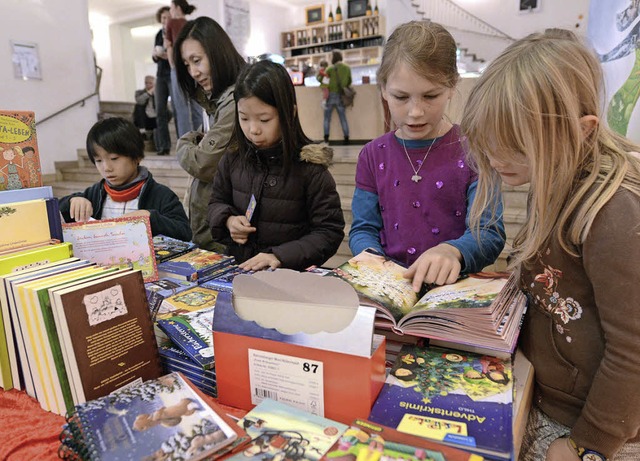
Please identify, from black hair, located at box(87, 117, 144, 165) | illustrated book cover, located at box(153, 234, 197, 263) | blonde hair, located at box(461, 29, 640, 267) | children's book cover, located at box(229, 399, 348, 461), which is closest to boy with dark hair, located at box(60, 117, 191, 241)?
black hair, located at box(87, 117, 144, 165)

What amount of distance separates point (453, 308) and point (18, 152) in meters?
1.00

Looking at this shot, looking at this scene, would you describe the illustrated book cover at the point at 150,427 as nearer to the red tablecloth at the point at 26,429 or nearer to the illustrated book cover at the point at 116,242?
the red tablecloth at the point at 26,429

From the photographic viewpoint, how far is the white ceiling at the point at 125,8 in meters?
9.36

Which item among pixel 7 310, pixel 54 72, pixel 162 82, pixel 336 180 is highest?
pixel 54 72

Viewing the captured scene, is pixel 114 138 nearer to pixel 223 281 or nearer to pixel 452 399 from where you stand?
pixel 223 281

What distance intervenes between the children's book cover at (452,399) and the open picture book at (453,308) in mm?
37

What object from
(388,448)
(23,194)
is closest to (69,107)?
(23,194)

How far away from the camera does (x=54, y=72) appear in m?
6.48

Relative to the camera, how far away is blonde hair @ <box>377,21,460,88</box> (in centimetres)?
110

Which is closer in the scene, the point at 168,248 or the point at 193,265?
the point at 193,265

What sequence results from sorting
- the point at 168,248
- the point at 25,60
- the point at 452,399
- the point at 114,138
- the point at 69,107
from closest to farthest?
the point at 452,399 → the point at 168,248 → the point at 114,138 → the point at 25,60 → the point at 69,107

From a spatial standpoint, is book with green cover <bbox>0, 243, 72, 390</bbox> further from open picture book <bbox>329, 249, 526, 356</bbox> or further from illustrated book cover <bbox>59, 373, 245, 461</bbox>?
open picture book <bbox>329, 249, 526, 356</bbox>

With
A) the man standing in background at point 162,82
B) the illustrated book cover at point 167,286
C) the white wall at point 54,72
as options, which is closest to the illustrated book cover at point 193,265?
the illustrated book cover at point 167,286

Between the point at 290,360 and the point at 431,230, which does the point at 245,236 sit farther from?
the point at 290,360
